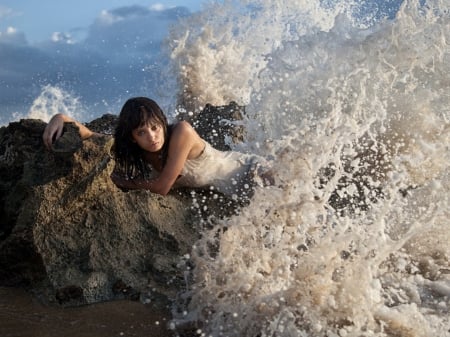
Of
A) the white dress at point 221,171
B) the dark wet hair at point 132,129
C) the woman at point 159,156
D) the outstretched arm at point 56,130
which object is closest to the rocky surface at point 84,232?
the outstretched arm at point 56,130

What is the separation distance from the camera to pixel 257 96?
5621mm

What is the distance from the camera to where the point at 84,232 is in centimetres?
337

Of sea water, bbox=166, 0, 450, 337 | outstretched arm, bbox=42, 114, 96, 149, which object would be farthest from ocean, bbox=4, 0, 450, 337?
outstretched arm, bbox=42, 114, 96, 149

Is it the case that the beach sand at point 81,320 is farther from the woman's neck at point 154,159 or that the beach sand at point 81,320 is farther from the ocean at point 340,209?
the woman's neck at point 154,159

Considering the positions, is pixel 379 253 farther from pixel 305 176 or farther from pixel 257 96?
pixel 257 96

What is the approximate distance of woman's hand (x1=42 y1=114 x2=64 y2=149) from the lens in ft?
11.6

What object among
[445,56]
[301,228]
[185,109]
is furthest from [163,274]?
[185,109]

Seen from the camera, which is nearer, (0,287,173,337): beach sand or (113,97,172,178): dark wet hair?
(0,287,173,337): beach sand

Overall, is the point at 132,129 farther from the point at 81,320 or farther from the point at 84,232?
the point at 81,320

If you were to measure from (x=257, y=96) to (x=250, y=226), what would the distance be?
2.63m

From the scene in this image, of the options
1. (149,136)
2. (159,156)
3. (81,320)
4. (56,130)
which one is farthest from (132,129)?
(81,320)

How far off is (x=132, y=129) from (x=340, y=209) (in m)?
1.80

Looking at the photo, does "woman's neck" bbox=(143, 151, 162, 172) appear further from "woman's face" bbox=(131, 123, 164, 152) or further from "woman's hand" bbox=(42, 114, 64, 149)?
"woman's hand" bbox=(42, 114, 64, 149)

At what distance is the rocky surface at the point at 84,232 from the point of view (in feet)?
10.4
